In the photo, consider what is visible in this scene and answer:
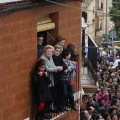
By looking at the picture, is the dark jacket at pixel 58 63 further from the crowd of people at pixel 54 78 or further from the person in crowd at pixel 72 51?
the person in crowd at pixel 72 51

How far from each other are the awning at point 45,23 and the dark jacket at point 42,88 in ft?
4.72

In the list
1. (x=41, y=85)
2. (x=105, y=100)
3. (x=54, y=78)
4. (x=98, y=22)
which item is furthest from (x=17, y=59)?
(x=98, y=22)

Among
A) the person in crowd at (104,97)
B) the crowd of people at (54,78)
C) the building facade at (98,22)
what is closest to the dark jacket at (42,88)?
the crowd of people at (54,78)

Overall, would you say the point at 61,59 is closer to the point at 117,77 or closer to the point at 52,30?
the point at 52,30

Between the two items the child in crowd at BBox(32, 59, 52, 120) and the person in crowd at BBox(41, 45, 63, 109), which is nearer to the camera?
the child in crowd at BBox(32, 59, 52, 120)

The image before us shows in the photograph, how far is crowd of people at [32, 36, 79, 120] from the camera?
16812mm

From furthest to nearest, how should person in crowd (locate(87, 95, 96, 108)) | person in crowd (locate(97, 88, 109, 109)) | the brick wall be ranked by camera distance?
person in crowd (locate(97, 88, 109, 109)) < person in crowd (locate(87, 95, 96, 108)) < the brick wall

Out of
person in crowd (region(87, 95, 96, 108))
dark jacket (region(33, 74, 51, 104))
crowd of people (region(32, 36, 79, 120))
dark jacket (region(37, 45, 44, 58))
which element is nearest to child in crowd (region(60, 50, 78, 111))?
crowd of people (region(32, 36, 79, 120))

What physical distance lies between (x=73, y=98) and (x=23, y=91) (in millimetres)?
2264

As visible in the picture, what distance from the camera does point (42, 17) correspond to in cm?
1794

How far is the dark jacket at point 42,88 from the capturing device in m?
16.7

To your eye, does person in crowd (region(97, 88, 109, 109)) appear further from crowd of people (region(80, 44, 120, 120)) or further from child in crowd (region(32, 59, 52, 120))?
child in crowd (region(32, 59, 52, 120))

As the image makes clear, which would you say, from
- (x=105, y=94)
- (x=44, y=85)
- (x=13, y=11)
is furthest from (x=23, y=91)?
(x=105, y=94)

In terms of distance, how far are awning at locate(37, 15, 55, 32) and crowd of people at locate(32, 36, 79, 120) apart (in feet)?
0.98
